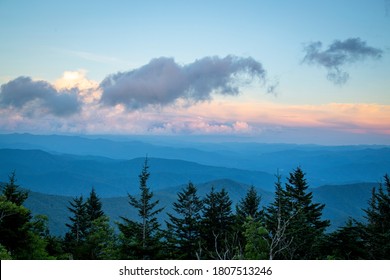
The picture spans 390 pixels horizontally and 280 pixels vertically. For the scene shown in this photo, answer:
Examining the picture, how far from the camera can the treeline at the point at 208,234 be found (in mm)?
16906

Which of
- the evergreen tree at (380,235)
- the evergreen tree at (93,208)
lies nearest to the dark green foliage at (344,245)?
the evergreen tree at (380,235)

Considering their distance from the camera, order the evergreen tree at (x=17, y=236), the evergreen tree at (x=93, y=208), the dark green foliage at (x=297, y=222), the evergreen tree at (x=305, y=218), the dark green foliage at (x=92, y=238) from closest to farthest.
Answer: the dark green foliage at (x=297, y=222)
the evergreen tree at (x=17, y=236)
the evergreen tree at (x=305, y=218)
the dark green foliage at (x=92, y=238)
the evergreen tree at (x=93, y=208)

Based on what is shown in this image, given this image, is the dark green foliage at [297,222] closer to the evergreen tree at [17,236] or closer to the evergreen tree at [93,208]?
the evergreen tree at [17,236]

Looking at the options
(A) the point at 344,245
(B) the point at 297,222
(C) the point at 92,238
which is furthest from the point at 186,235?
(A) the point at 344,245

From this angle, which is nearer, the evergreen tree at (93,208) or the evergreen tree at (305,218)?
the evergreen tree at (305,218)

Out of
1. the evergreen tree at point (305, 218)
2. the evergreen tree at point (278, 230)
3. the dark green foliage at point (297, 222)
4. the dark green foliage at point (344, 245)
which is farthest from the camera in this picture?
the dark green foliage at point (344, 245)

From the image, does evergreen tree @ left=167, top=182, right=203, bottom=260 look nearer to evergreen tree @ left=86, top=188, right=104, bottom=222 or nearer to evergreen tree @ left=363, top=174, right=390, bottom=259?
evergreen tree @ left=363, top=174, right=390, bottom=259

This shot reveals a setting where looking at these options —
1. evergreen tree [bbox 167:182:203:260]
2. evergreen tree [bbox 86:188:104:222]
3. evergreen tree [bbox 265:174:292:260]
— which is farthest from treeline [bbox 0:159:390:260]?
evergreen tree [bbox 86:188:104:222]

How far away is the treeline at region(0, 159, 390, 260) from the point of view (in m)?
16.9

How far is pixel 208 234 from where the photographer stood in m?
27.7

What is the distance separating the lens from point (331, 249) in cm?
2289

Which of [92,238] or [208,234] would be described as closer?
[208,234]

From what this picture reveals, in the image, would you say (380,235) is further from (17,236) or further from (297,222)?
(17,236)
